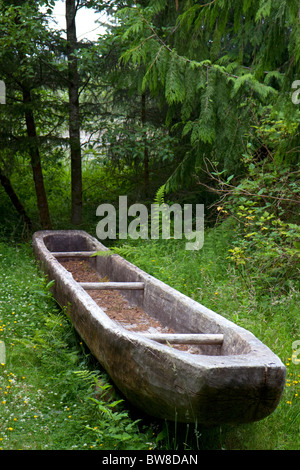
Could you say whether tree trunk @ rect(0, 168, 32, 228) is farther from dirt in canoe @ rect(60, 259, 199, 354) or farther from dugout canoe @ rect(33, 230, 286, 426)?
dugout canoe @ rect(33, 230, 286, 426)

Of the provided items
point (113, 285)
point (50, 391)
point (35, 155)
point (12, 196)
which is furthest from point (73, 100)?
point (50, 391)

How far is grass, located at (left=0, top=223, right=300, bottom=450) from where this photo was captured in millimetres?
3275

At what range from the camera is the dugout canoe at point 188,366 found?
2.86m

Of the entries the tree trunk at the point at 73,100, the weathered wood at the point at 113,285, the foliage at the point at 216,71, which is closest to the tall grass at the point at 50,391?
the weathered wood at the point at 113,285

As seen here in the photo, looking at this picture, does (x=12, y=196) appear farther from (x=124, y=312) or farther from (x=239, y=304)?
(x=239, y=304)

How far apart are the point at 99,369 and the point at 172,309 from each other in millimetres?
888

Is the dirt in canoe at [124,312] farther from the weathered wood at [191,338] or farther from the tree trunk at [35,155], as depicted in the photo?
the tree trunk at [35,155]

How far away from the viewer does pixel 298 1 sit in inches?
144

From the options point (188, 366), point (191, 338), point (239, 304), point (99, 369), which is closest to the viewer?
point (188, 366)

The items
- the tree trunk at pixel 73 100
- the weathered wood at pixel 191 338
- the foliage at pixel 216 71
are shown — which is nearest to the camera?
the weathered wood at pixel 191 338

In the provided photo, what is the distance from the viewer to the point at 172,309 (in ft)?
15.2

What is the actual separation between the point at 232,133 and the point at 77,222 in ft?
14.8
